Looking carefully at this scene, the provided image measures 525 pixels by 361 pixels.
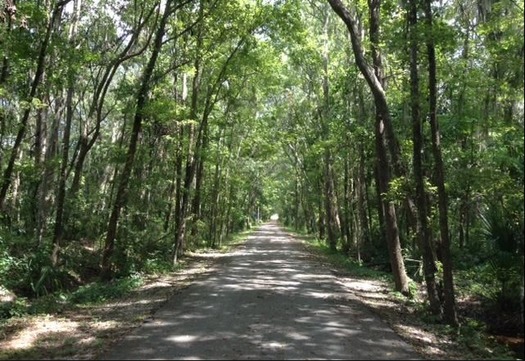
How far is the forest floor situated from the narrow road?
0.34 m

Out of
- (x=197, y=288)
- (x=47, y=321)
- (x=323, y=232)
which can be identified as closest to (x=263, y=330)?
(x=47, y=321)

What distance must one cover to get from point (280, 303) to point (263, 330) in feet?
9.17

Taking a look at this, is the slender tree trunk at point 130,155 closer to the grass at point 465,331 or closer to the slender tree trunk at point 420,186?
the slender tree trunk at point 420,186

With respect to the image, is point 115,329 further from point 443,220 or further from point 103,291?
point 443,220

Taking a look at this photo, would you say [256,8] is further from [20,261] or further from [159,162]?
[20,261]

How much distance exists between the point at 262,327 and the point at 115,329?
107 inches

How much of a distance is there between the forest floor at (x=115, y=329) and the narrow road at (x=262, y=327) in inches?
13.4

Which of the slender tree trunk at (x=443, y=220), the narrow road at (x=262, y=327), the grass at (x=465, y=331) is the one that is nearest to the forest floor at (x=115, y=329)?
the grass at (x=465, y=331)

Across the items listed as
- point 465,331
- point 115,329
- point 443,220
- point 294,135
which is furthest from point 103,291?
point 294,135

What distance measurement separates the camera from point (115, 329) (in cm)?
922

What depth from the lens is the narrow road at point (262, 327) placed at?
24.5 ft

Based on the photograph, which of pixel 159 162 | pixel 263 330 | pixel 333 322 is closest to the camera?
pixel 263 330

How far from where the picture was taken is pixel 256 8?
20.2 metres

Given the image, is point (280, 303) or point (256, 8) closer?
point (280, 303)
